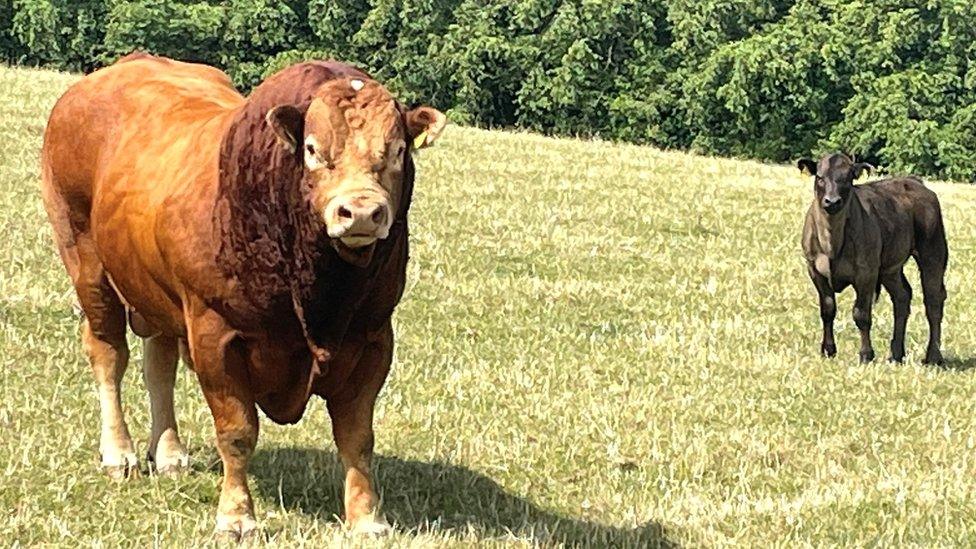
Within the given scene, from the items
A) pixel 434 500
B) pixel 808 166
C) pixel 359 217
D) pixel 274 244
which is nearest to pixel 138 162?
pixel 274 244

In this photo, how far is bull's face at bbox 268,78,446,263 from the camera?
477 centimetres

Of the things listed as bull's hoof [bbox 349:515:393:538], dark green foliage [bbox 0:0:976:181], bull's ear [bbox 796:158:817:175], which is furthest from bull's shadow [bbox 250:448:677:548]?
dark green foliage [bbox 0:0:976:181]

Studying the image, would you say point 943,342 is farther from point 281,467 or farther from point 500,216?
point 281,467

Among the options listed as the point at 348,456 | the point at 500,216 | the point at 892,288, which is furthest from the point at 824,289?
the point at 348,456

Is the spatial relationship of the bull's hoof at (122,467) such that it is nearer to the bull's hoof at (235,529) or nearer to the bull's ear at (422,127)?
the bull's hoof at (235,529)

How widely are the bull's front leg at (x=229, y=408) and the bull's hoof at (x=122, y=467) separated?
3.49 feet

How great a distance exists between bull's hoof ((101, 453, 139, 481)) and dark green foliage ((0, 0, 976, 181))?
49891 millimetres

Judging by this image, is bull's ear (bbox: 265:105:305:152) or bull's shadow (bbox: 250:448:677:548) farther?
bull's shadow (bbox: 250:448:677:548)

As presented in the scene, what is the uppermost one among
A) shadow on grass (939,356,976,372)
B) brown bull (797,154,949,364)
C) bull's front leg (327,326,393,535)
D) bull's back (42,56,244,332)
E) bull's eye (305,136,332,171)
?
bull's eye (305,136,332,171)

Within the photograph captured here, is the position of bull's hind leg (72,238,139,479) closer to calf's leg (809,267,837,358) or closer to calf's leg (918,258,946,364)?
calf's leg (809,267,837,358)

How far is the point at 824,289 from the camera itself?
13.1 m

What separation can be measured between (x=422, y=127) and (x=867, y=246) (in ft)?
30.1

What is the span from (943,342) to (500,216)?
670 cm

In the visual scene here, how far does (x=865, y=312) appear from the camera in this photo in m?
12.9
